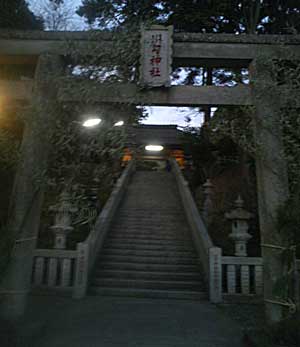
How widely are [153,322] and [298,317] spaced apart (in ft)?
6.48

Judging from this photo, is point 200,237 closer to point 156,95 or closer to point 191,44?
point 156,95

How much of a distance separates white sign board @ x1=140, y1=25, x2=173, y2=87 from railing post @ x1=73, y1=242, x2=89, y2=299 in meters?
3.62

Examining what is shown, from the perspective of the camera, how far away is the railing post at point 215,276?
6297 mm

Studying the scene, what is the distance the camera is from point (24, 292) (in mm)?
4207

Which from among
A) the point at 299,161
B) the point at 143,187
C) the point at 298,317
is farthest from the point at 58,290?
the point at 143,187

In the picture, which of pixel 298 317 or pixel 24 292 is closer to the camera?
pixel 298 317

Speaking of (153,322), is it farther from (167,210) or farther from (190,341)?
(167,210)

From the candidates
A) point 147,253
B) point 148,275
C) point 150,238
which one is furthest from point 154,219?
point 148,275

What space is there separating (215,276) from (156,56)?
418cm

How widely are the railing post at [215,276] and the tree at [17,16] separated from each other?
5677 mm

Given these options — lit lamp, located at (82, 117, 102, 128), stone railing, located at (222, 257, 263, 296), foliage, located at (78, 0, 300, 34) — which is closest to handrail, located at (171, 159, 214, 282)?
stone railing, located at (222, 257, 263, 296)

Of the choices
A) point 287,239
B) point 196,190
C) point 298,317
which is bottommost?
point 298,317

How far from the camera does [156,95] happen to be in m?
4.57

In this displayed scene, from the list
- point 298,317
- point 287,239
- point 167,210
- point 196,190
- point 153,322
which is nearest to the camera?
point 298,317
